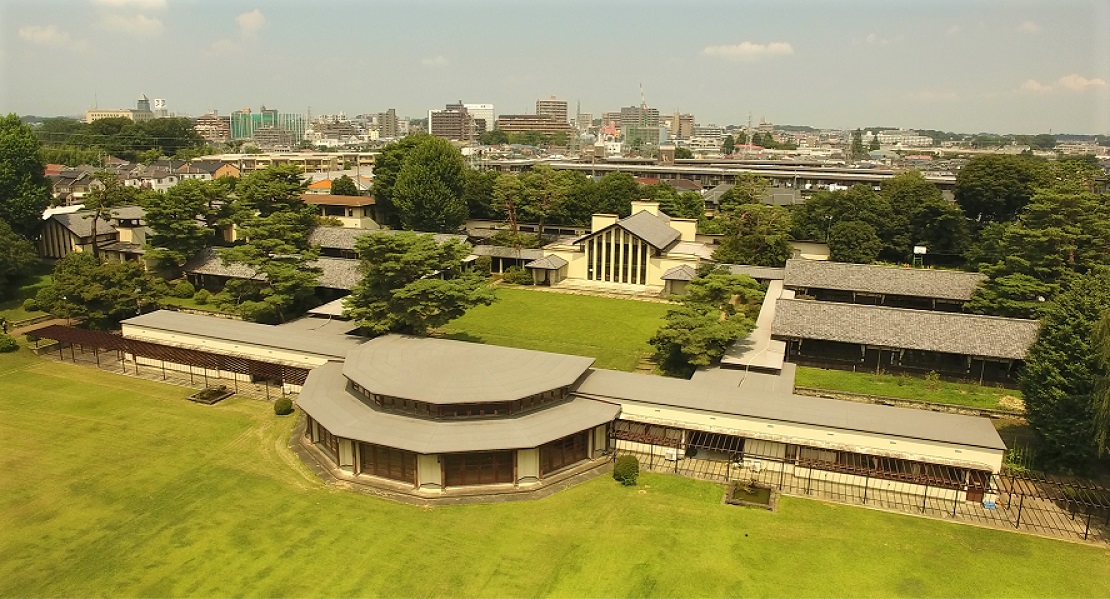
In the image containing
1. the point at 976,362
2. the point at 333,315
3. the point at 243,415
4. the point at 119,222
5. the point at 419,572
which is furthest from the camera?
the point at 119,222

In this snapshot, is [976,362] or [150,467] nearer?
[150,467]

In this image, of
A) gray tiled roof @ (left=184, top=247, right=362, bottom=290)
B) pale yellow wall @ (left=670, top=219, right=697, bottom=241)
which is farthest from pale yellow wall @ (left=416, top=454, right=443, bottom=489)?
pale yellow wall @ (left=670, top=219, right=697, bottom=241)

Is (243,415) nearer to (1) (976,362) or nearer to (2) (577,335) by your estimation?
A: (2) (577,335)

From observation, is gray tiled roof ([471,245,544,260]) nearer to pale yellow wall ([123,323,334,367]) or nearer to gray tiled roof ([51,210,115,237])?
pale yellow wall ([123,323,334,367])

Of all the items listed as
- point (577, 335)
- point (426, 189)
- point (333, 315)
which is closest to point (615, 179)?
point (426, 189)

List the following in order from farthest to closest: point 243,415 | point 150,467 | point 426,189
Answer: point 426,189, point 243,415, point 150,467

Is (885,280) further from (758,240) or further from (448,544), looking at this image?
(448,544)

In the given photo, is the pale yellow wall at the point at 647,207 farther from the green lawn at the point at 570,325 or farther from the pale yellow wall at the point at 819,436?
the pale yellow wall at the point at 819,436
